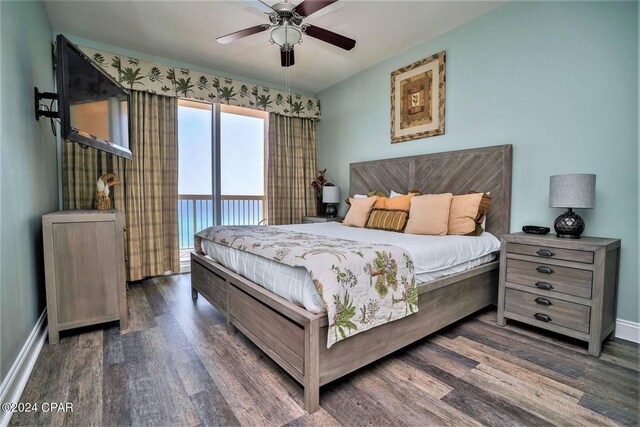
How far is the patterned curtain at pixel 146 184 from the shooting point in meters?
3.33

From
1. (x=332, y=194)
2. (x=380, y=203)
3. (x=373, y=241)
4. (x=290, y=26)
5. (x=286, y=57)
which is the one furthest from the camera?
(x=332, y=194)

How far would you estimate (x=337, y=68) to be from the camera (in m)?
4.09

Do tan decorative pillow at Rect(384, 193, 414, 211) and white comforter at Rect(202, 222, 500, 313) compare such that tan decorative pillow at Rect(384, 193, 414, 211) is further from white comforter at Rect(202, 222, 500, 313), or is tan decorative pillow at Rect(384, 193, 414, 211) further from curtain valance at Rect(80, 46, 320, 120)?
curtain valance at Rect(80, 46, 320, 120)

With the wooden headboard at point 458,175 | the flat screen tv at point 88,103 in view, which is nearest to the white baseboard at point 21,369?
the flat screen tv at point 88,103

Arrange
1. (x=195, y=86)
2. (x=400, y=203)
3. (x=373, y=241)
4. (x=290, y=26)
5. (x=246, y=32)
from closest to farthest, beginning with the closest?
(x=373, y=241) < (x=290, y=26) < (x=246, y=32) < (x=400, y=203) < (x=195, y=86)

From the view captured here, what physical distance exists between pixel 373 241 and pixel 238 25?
2549mm

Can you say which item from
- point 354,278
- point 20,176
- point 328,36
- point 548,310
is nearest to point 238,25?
point 328,36

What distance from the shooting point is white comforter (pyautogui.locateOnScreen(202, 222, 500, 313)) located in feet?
5.08

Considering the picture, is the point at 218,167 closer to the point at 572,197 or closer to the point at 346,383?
the point at 346,383

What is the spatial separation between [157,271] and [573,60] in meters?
4.66

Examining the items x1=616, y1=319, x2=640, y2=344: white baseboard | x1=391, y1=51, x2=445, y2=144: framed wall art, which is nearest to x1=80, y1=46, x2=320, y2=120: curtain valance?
x1=391, y1=51, x2=445, y2=144: framed wall art

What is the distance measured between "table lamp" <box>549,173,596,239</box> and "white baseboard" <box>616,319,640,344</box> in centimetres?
71

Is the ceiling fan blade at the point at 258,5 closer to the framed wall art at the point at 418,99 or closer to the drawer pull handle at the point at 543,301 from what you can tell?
the framed wall art at the point at 418,99

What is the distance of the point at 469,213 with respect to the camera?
2648 millimetres
